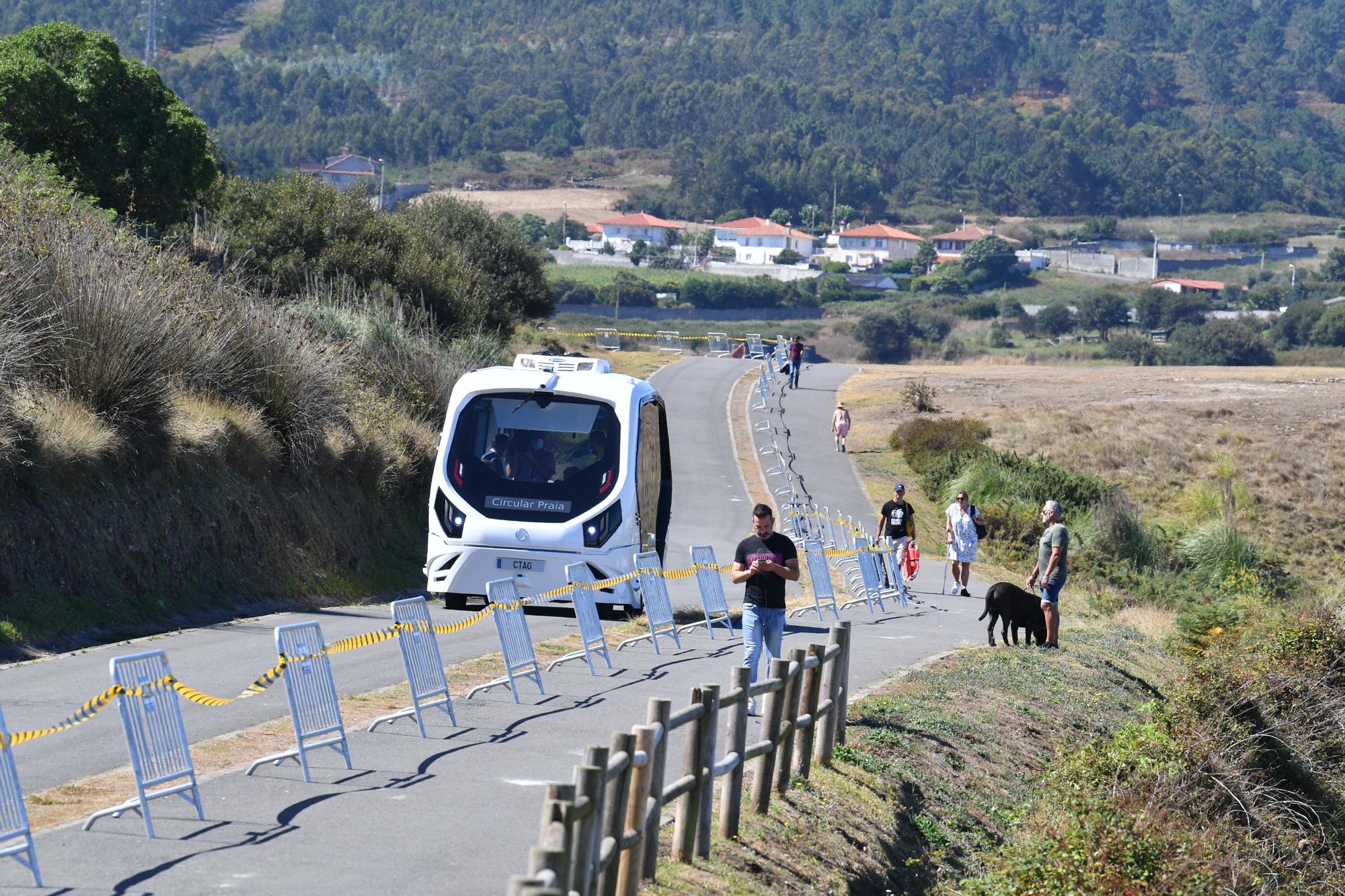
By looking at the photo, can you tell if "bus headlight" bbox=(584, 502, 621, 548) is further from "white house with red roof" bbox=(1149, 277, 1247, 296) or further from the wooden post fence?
"white house with red roof" bbox=(1149, 277, 1247, 296)

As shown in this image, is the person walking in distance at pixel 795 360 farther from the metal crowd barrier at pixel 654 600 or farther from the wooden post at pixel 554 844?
the wooden post at pixel 554 844

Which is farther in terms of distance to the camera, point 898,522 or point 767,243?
point 767,243

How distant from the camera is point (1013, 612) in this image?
64.6 ft

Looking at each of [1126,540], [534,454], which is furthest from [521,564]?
[1126,540]

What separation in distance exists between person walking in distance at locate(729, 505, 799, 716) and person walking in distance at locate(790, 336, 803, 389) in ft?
155

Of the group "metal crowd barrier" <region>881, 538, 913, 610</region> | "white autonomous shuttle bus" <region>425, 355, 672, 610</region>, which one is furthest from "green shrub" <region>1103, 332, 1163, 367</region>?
"white autonomous shuttle bus" <region>425, 355, 672, 610</region>

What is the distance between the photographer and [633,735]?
25.6ft

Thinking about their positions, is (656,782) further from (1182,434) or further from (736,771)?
(1182,434)

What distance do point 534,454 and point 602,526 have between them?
1252mm

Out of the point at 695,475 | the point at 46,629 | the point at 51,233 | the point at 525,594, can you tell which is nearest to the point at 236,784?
the point at 46,629

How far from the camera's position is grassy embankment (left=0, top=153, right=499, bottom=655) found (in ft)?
54.2

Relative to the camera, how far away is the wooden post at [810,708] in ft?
37.2

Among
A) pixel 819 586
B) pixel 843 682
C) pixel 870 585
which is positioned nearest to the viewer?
pixel 843 682

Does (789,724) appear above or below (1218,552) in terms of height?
above
